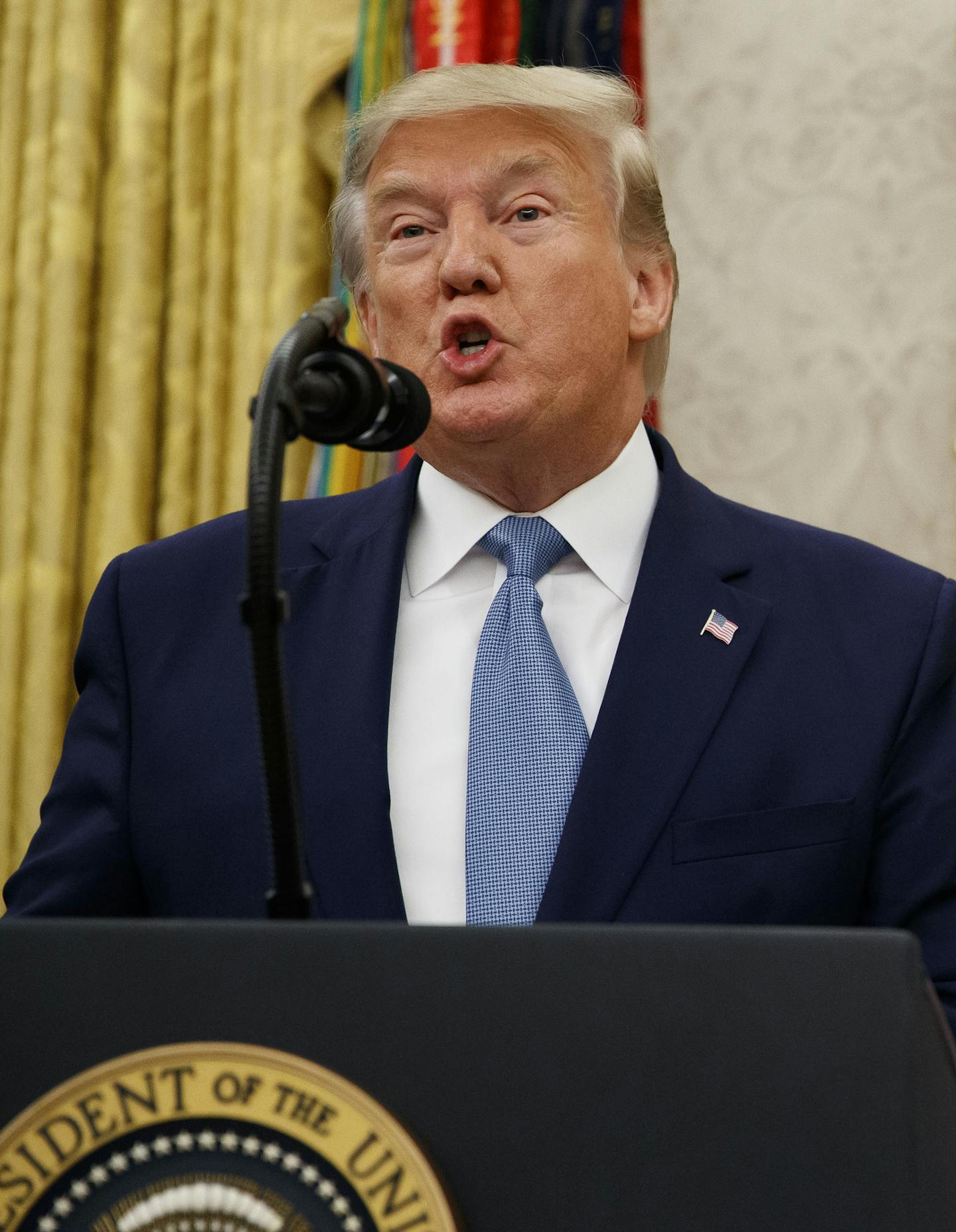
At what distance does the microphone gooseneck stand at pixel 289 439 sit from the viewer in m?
0.72

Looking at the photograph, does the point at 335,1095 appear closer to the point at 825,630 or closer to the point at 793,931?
the point at 793,931

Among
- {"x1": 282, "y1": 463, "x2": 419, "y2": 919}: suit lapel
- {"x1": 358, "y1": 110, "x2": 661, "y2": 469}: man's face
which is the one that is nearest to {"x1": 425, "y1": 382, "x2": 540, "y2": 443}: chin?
{"x1": 358, "y1": 110, "x2": 661, "y2": 469}: man's face

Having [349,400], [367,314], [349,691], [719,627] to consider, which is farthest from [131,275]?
[349,400]

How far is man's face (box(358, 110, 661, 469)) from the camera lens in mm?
1469

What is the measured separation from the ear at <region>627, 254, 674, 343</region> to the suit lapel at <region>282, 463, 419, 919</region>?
0.96 feet

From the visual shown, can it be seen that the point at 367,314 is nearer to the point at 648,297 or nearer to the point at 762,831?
the point at 648,297

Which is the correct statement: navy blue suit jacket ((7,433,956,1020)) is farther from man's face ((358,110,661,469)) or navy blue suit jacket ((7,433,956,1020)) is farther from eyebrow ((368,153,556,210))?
eyebrow ((368,153,556,210))

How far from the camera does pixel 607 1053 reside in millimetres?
600

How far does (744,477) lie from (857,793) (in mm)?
1127

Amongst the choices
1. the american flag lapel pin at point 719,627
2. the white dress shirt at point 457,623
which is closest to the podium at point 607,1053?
the white dress shirt at point 457,623

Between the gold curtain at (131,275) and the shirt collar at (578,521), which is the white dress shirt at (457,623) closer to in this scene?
the shirt collar at (578,521)

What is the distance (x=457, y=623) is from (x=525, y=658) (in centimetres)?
12

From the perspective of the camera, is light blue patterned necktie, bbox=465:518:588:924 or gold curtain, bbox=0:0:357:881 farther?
gold curtain, bbox=0:0:357:881

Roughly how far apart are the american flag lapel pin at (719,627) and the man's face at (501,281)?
25cm
